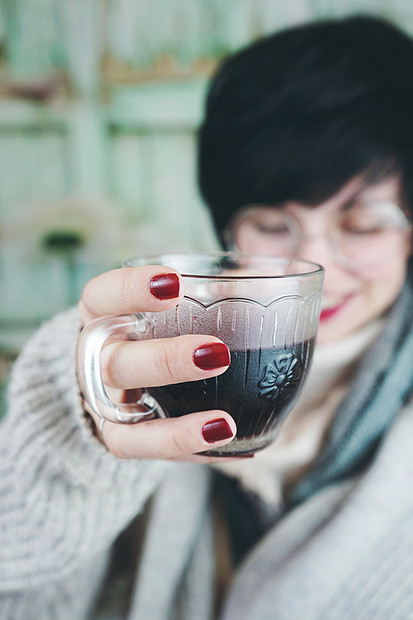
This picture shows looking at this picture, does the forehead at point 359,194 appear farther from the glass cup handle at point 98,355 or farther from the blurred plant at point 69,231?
the blurred plant at point 69,231

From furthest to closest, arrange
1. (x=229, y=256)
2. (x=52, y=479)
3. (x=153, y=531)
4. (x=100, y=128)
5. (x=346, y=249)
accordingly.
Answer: (x=100, y=128), (x=153, y=531), (x=346, y=249), (x=52, y=479), (x=229, y=256)

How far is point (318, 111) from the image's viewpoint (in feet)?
3.40

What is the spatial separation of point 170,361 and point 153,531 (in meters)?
0.83

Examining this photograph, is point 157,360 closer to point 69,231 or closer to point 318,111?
point 318,111

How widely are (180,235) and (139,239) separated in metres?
0.15

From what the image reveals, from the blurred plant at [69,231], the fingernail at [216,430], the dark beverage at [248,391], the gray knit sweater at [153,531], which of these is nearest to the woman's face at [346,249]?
the gray knit sweater at [153,531]

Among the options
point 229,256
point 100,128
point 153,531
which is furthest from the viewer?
point 100,128

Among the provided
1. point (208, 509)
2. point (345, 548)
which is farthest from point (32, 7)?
point (345, 548)

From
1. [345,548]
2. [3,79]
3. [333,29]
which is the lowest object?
[345,548]

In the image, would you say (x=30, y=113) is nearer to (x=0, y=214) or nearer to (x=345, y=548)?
(x=0, y=214)

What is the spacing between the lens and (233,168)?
3.70ft

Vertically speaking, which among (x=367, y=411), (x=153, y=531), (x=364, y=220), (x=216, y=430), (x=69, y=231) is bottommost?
(x=153, y=531)

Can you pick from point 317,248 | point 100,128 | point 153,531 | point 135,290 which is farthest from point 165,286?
point 100,128

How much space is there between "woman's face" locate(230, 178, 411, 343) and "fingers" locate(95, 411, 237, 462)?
0.60m
